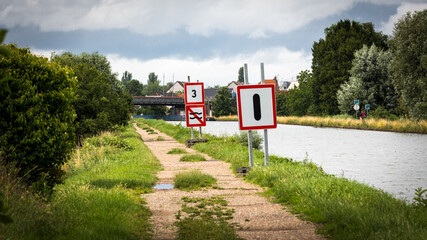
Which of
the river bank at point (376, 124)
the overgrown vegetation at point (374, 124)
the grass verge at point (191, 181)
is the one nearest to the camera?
the grass verge at point (191, 181)

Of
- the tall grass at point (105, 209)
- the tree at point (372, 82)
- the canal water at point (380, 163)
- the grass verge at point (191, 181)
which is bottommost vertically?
the canal water at point (380, 163)

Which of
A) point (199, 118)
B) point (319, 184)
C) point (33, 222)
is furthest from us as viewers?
point (199, 118)

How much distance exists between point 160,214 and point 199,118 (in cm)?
1520

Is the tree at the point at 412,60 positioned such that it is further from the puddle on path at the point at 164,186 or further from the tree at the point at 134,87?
the tree at the point at 134,87

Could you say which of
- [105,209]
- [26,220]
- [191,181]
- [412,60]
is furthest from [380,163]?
[412,60]

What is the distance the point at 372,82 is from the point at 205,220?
2068 inches

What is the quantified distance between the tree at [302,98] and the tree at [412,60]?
32235mm

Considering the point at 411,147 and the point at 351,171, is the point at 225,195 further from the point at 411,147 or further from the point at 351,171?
the point at 411,147

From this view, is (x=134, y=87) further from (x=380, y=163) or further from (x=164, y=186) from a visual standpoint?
(x=164, y=186)

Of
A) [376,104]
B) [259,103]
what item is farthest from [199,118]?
[376,104]

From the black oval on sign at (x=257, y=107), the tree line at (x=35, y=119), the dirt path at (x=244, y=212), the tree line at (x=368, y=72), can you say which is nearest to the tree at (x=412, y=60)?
the tree line at (x=368, y=72)

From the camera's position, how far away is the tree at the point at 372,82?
53.9m

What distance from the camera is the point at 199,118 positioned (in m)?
22.5

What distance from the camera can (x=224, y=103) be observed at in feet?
343
